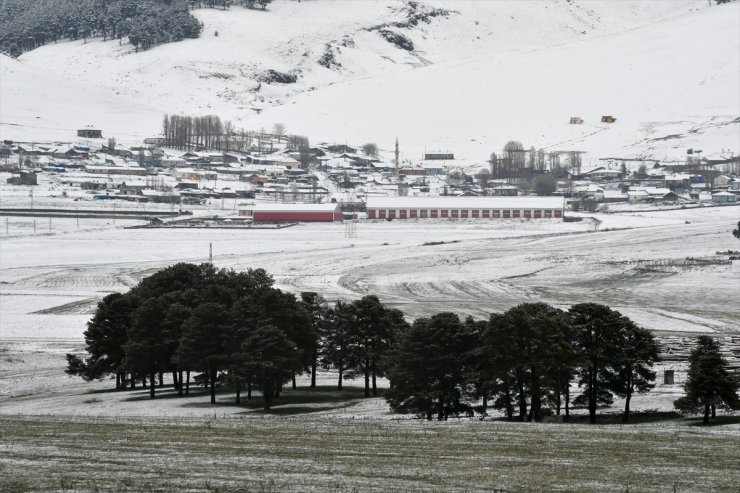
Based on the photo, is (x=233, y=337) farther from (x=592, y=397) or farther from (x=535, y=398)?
(x=592, y=397)

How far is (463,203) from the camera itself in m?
137

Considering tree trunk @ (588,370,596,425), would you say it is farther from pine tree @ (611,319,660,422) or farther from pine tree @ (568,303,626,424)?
pine tree @ (611,319,660,422)

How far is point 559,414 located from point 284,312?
38.7 ft

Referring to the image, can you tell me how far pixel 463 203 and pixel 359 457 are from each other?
371ft

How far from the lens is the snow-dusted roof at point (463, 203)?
→ 442 ft

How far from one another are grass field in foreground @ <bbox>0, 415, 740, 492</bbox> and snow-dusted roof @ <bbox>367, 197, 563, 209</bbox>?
103m

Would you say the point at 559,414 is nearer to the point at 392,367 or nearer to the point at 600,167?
the point at 392,367

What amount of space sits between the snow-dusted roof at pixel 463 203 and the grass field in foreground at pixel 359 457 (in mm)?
102999

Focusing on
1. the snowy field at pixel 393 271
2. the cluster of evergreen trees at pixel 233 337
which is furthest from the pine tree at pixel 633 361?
the cluster of evergreen trees at pixel 233 337

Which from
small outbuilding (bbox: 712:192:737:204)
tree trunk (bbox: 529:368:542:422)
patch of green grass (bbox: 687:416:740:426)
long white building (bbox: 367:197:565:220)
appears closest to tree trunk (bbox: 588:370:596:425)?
tree trunk (bbox: 529:368:542:422)

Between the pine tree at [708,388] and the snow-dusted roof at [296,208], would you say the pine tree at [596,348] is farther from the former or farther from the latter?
the snow-dusted roof at [296,208]

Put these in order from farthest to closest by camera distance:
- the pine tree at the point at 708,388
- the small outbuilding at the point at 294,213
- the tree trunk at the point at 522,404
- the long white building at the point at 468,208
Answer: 1. the long white building at the point at 468,208
2. the small outbuilding at the point at 294,213
3. the tree trunk at the point at 522,404
4. the pine tree at the point at 708,388

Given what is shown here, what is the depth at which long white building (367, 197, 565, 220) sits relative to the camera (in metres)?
134

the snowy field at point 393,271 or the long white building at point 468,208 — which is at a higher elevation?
the long white building at point 468,208
